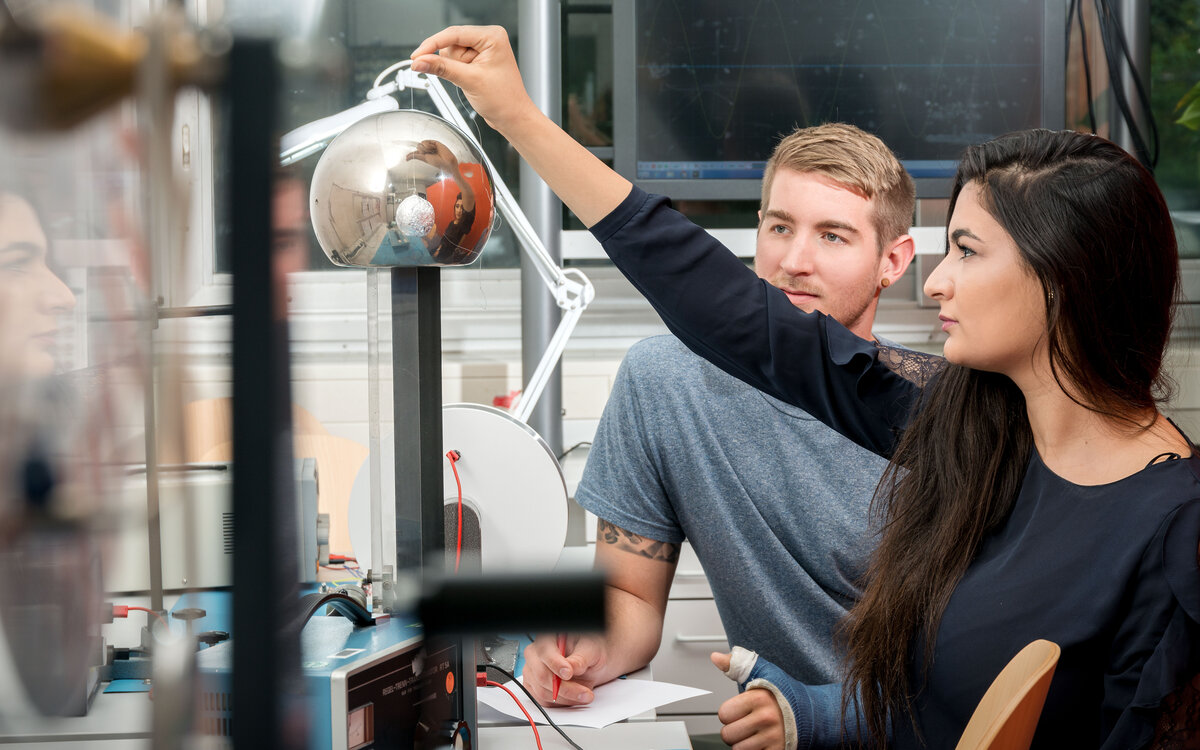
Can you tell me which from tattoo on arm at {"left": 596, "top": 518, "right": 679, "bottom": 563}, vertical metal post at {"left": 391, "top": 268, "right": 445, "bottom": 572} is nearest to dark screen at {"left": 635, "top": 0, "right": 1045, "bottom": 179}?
tattoo on arm at {"left": 596, "top": 518, "right": 679, "bottom": 563}

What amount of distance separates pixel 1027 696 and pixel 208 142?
2.14ft

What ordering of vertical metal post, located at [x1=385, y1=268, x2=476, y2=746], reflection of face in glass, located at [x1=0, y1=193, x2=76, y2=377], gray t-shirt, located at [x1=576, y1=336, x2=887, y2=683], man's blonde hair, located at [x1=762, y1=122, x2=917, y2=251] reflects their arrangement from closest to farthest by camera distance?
reflection of face in glass, located at [x1=0, y1=193, x2=76, y2=377] < vertical metal post, located at [x1=385, y1=268, x2=476, y2=746] < gray t-shirt, located at [x1=576, y1=336, x2=887, y2=683] < man's blonde hair, located at [x1=762, y1=122, x2=917, y2=251]

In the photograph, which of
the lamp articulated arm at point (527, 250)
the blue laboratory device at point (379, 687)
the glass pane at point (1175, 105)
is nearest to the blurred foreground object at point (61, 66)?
the blue laboratory device at point (379, 687)

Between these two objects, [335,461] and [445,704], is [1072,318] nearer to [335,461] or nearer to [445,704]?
[445,704]

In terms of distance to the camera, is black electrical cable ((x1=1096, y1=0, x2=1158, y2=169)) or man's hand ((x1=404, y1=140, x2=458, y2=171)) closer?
man's hand ((x1=404, y1=140, x2=458, y2=171))

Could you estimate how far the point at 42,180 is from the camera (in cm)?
20

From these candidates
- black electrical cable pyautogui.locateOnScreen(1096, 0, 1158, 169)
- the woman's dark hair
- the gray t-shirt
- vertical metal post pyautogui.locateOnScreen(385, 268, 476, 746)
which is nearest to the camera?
vertical metal post pyautogui.locateOnScreen(385, 268, 476, 746)

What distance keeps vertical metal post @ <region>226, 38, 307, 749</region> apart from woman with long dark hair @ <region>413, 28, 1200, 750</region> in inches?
25.1

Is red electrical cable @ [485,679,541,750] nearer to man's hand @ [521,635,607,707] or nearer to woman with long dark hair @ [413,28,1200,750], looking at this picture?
man's hand @ [521,635,607,707]

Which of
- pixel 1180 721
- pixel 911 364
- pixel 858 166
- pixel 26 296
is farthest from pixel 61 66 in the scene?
pixel 858 166

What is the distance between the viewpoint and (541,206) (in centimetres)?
212

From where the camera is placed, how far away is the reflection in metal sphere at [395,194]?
28.3 inches

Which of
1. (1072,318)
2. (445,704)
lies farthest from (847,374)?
(445,704)

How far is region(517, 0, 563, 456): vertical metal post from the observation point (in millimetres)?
2094
